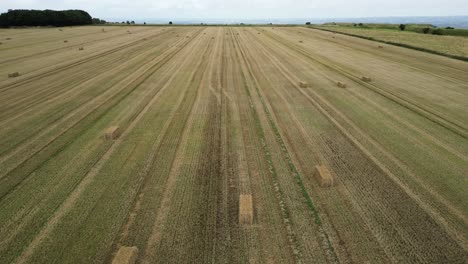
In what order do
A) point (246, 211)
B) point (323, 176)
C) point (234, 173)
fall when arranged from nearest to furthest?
point (246, 211) → point (323, 176) → point (234, 173)

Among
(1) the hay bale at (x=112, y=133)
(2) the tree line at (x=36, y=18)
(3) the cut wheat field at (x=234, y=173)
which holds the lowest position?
(3) the cut wheat field at (x=234, y=173)

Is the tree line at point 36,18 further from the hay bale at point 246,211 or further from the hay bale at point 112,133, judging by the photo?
the hay bale at point 246,211

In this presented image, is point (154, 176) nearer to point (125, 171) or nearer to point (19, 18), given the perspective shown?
point (125, 171)

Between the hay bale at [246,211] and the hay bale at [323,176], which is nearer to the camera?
the hay bale at [246,211]

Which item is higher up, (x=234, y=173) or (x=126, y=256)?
(x=126, y=256)

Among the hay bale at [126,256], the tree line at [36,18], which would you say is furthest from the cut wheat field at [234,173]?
the tree line at [36,18]

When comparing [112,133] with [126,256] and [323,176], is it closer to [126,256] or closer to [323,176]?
[126,256]

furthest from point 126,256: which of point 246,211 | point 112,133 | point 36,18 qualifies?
point 36,18
